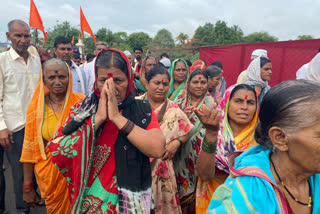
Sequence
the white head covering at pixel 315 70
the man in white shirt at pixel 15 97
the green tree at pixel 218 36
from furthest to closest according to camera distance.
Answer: the green tree at pixel 218 36, the white head covering at pixel 315 70, the man in white shirt at pixel 15 97

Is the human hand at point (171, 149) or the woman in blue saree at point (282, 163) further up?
the woman in blue saree at point (282, 163)

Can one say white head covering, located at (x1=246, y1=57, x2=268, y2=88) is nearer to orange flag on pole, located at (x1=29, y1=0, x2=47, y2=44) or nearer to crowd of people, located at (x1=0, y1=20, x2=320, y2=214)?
crowd of people, located at (x1=0, y1=20, x2=320, y2=214)

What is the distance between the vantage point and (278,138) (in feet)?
3.54

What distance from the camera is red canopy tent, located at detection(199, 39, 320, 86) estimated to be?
6937mm

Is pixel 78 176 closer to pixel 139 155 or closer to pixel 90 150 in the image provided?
pixel 90 150

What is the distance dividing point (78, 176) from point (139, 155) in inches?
16.4

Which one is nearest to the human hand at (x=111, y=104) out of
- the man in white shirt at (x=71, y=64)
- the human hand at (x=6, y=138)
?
the human hand at (x=6, y=138)

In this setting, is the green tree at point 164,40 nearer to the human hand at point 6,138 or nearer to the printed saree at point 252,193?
the human hand at point 6,138

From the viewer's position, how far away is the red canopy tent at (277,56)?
694 cm

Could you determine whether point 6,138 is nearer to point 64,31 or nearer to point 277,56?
point 277,56

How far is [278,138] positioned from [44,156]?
6.55 ft

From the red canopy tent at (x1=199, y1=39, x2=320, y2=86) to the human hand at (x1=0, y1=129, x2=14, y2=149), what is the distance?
7.76 m

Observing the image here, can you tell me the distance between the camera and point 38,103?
2.22 m

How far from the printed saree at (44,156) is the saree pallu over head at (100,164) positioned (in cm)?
73
